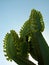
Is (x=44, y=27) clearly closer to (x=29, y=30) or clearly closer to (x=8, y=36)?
(x=29, y=30)

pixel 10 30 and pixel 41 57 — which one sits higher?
pixel 10 30

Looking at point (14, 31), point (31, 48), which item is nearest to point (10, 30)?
point (14, 31)

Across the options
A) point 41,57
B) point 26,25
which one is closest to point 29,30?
point 26,25

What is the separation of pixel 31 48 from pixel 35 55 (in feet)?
0.55

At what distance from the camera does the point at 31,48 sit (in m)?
7.04

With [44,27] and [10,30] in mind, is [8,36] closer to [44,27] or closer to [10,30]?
[10,30]

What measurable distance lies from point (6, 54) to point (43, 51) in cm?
73

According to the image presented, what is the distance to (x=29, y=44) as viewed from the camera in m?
7.03

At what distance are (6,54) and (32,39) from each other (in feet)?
1.93

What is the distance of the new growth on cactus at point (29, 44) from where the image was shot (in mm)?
6848

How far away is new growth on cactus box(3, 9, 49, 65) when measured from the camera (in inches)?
270

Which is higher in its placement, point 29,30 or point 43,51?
point 29,30

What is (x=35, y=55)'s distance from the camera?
698 centimetres

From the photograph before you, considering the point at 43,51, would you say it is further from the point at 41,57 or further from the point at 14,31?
the point at 14,31
